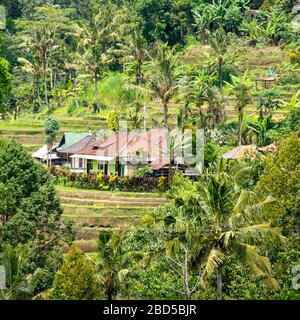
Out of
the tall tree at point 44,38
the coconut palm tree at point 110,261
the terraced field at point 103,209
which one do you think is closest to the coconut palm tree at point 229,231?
the coconut palm tree at point 110,261

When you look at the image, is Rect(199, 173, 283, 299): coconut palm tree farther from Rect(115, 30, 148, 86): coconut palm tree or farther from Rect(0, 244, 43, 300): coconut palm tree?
Rect(115, 30, 148, 86): coconut palm tree

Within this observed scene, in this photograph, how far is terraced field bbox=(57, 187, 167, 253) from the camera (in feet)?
97.8

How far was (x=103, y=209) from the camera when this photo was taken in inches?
1201

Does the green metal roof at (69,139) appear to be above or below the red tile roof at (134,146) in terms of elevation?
below

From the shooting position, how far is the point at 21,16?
188 ft

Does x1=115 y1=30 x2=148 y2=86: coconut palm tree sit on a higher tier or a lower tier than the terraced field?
higher

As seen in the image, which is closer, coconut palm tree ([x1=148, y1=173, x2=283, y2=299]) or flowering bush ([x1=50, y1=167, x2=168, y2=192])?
coconut palm tree ([x1=148, y1=173, x2=283, y2=299])

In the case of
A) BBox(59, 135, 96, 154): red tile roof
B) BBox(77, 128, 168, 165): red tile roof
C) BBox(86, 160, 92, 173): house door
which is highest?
BBox(77, 128, 168, 165): red tile roof

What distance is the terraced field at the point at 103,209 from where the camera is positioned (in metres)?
29.8

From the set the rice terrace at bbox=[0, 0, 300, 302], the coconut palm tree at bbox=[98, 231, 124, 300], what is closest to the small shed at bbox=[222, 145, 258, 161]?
the rice terrace at bbox=[0, 0, 300, 302]

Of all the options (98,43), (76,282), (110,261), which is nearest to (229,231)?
(76,282)

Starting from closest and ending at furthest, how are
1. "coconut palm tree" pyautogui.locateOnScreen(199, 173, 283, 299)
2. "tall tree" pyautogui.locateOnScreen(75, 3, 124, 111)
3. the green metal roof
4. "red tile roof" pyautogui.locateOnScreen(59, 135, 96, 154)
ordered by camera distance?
1. "coconut palm tree" pyautogui.locateOnScreen(199, 173, 283, 299)
2. "red tile roof" pyautogui.locateOnScreen(59, 135, 96, 154)
3. the green metal roof
4. "tall tree" pyautogui.locateOnScreen(75, 3, 124, 111)

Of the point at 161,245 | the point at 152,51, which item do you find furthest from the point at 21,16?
the point at 161,245

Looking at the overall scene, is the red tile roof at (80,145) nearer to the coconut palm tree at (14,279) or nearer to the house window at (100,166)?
the house window at (100,166)
